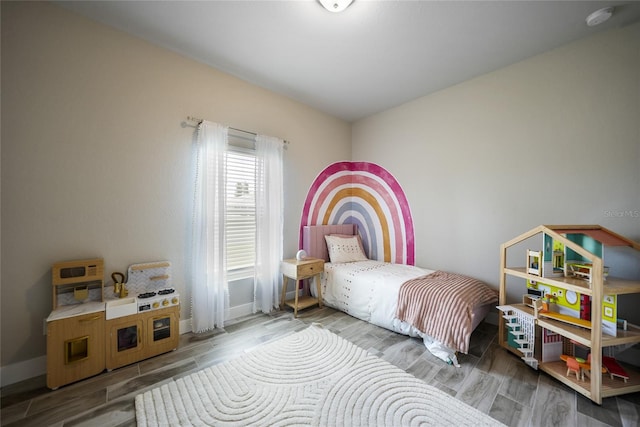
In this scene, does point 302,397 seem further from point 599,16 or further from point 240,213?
point 599,16

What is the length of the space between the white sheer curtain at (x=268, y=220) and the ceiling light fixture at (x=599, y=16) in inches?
116

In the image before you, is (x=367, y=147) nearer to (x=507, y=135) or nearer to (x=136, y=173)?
(x=507, y=135)

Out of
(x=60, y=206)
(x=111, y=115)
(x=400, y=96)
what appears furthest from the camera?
(x=400, y=96)

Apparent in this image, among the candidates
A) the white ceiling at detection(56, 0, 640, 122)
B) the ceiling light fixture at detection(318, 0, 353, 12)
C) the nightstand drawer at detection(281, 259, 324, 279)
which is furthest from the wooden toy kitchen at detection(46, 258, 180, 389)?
the ceiling light fixture at detection(318, 0, 353, 12)

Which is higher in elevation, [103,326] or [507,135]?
[507,135]

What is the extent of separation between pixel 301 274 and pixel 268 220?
30.8 inches

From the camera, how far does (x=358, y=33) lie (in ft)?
6.74

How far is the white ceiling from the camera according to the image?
5.89ft

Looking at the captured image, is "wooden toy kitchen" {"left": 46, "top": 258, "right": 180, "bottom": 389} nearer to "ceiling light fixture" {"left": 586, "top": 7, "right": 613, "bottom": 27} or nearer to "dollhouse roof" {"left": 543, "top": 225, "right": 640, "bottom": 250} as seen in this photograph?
"dollhouse roof" {"left": 543, "top": 225, "right": 640, "bottom": 250}

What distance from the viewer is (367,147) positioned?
3.87 m

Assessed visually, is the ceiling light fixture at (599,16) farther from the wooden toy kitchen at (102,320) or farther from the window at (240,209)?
the wooden toy kitchen at (102,320)

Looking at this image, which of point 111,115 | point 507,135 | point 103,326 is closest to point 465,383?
point 507,135

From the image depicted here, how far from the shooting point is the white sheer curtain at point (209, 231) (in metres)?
2.40

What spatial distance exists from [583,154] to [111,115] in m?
4.18
